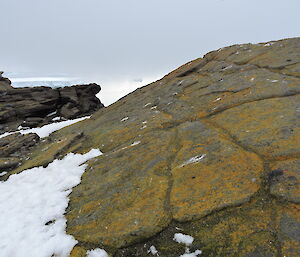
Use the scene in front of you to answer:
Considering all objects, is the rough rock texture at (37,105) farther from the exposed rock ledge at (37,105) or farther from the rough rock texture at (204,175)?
the rough rock texture at (204,175)

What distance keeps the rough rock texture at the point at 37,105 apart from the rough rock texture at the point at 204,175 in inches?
492

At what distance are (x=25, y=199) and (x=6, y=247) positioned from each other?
7.74 ft

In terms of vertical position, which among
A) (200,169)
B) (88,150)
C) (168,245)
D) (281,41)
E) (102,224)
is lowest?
(168,245)

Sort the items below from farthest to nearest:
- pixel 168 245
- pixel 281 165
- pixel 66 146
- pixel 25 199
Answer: pixel 66 146
pixel 25 199
pixel 281 165
pixel 168 245

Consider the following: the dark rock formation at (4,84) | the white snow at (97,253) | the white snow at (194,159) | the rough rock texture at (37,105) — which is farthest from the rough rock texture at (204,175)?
the dark rock formation at (4,84)

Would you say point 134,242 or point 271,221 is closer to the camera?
point 271,221

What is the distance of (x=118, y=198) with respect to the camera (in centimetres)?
649

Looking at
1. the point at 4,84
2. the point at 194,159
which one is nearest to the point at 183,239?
the point at 194,159

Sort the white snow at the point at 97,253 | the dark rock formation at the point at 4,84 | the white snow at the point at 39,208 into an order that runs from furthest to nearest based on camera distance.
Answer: the dark rock formation at the point at 4,84, the white snow at the point at 39,208, the white snow at the point at 97,253

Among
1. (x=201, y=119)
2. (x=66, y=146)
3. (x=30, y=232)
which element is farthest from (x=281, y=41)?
(x=30, y=232)

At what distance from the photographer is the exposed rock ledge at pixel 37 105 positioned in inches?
889

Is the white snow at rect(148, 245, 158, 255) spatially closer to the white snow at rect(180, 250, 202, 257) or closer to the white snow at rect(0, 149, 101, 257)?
the white snow at rect(180, 250, 202, 257)

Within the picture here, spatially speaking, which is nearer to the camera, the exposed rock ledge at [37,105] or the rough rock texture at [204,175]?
the rough rock texture at [204,175]

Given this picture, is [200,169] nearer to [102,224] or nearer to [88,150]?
[102,224]
